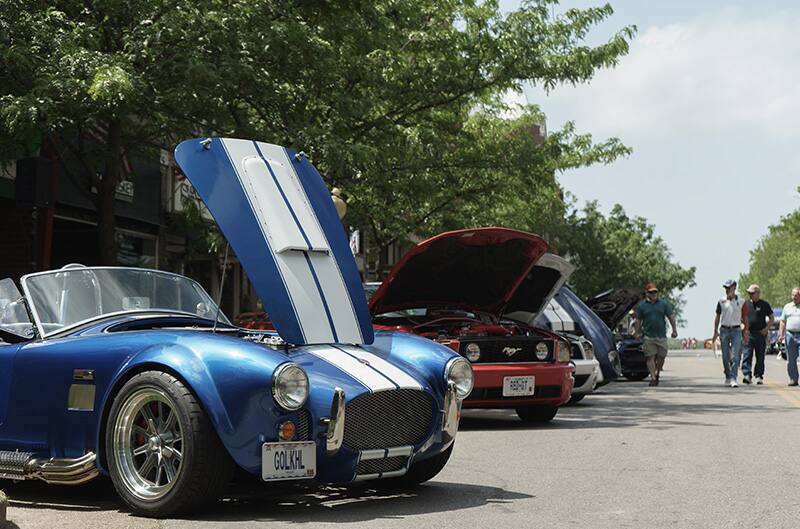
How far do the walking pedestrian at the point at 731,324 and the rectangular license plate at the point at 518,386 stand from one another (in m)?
9.39

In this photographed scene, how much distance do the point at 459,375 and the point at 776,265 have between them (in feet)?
409

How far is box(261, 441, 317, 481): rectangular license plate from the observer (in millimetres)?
6199

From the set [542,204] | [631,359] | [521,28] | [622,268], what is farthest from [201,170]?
[622,268]

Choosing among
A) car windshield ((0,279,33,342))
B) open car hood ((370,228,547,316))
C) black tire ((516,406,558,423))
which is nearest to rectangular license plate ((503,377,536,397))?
black tire ((516,406,558,423))

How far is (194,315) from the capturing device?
7.78 meters

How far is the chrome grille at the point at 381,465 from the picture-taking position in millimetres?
6629

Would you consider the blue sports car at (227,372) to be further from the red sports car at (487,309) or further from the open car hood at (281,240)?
the red sports car at (487,309)

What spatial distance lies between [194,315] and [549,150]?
59.6 ft

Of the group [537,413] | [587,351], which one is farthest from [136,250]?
[537,413]

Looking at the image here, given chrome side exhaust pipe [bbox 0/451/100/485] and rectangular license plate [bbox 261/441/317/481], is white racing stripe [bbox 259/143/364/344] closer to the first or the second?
rectangular license plate [bbox 261/441/317/481]

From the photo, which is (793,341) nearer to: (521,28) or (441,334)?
(521,28)

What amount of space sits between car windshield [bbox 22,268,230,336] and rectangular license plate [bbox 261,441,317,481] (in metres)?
1.70

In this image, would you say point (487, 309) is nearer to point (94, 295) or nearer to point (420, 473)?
point (420, 473)

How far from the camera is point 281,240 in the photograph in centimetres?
740
